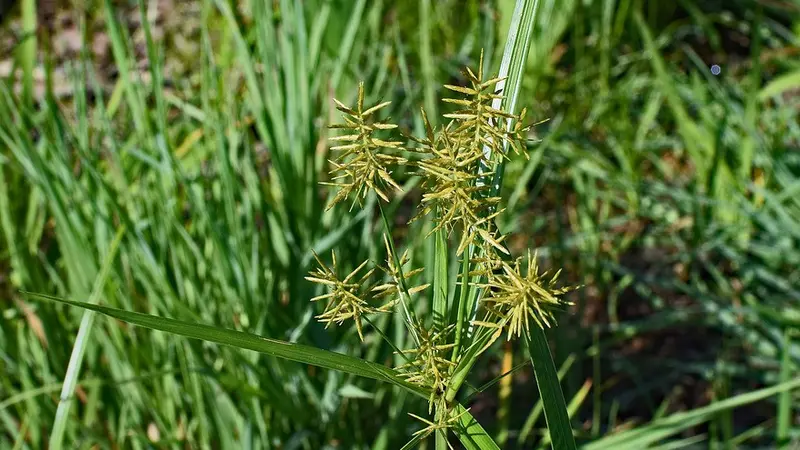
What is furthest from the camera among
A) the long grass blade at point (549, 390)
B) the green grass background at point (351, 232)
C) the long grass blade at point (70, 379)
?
the green grass background at point (351, 232)

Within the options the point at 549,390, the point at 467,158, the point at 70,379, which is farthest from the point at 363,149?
the point at 70,379

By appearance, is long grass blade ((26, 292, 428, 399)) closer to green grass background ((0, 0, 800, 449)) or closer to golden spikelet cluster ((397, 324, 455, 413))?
golden spikelet cluster ((397, 324, 455, 413))

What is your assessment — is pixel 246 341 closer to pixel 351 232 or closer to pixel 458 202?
pixel 458 202

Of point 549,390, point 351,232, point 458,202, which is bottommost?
point 351,232

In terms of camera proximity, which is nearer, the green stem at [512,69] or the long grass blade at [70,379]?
the green stem at [512,69]

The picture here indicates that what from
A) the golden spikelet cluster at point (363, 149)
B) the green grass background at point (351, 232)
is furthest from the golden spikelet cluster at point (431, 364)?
the green grass background at point (351, 232)

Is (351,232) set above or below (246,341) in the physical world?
below

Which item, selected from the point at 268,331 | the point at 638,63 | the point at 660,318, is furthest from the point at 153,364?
the point at 638,63

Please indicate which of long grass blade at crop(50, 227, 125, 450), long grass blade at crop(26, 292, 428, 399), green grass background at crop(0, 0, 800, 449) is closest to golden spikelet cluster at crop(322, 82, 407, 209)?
long grass blade at crop(26, 292, 428, 399)

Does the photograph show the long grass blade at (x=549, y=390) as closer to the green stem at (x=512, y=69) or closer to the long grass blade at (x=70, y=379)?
the green stem at (x=512, y=69)
